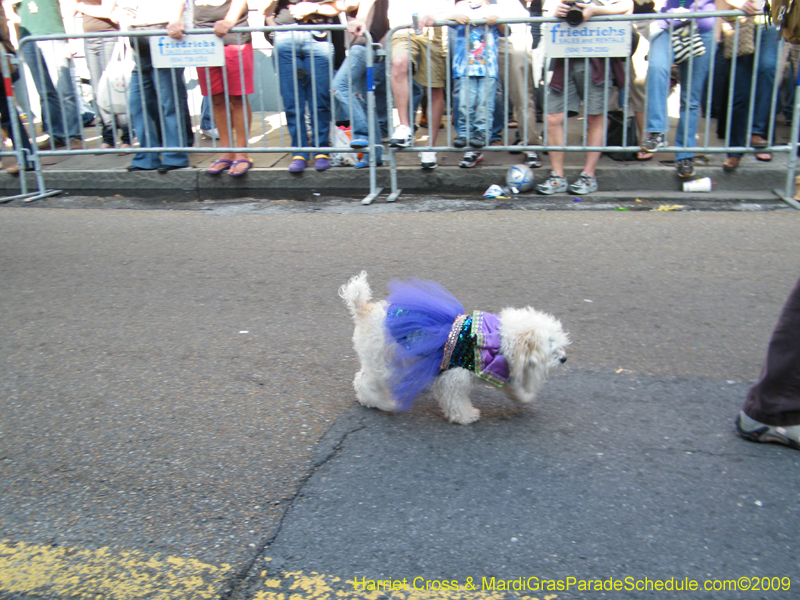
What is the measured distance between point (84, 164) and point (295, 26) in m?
3.33

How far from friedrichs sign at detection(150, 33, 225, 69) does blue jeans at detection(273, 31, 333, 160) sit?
629mm

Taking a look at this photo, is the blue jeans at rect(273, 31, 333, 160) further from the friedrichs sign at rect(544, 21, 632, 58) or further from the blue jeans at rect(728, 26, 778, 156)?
the blue jeans at rect(728, 26, 778, 156)

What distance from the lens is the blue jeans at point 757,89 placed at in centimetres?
669

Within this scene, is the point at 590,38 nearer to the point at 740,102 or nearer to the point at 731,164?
the point at 740,102

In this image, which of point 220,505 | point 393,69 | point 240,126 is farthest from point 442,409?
point 240,126

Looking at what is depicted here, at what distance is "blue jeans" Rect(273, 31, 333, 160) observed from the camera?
24.3ft

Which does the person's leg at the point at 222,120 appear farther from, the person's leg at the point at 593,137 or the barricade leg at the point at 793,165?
the barricade leg at the point at 793,165

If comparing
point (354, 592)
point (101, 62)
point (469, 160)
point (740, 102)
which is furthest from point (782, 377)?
point (101, 62)

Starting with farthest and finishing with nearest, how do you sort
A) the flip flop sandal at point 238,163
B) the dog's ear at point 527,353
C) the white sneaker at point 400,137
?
the flip flop sandal at point 238,163 → the white sneaker at point 400,137 → the dog's ear at point 527,353

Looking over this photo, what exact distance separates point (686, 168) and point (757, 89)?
106 cm

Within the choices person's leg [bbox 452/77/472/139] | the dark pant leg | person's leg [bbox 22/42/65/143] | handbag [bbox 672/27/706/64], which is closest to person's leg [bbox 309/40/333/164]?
person's leg [bbox 452/77/472/139]

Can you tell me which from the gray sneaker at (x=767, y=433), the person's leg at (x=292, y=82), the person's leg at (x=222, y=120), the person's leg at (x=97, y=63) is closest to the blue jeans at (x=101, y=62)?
the person's leg at (x=97, y=63)

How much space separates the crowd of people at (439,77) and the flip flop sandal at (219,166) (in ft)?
0.05

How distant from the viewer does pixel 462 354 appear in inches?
121
